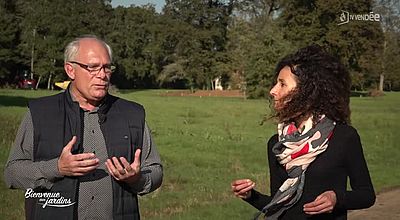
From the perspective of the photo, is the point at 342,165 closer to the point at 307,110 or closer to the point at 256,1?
the point at 307,110

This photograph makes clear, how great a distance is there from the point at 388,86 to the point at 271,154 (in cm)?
9549

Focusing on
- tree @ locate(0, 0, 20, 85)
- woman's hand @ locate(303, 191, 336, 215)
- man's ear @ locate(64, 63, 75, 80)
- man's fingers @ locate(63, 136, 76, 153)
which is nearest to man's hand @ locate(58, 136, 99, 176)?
man's fingers @ locate(63, 136, 76, 153)

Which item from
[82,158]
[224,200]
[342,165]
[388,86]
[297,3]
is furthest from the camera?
[388,86]

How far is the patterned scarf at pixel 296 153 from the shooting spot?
3.36 metres

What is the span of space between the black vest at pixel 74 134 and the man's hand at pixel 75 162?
15cm

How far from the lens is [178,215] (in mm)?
9227

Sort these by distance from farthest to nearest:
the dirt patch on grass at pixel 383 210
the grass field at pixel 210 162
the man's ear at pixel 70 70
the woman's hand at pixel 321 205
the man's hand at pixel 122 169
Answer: the grass field at pixel 210 162 < the dirt patch on grass at pixel 383 210 < the man's ear at pixel 70 70 < the man's hand at pixel 122 169 < the woman's hand at pixel 321 205

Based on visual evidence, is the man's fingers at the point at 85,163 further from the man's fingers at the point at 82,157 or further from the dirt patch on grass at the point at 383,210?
the dirt patch on grass at the point at 383,210

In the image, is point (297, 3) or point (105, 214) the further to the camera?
point (297, 3)

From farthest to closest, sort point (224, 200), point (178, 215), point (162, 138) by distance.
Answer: point (162, 138) < point (224, 200) < point (178, 215)

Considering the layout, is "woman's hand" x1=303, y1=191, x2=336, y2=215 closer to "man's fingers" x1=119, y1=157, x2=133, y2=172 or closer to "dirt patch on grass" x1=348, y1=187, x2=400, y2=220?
"man's fingers" x1=119, y1=157, x2=133, y2=172

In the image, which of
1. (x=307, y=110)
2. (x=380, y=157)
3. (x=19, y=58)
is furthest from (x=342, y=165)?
(x=19, y=58)

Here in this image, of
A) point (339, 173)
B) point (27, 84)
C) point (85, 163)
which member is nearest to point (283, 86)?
point (339, 173)

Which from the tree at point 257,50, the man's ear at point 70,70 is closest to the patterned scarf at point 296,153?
the man's ear at point 70,70
